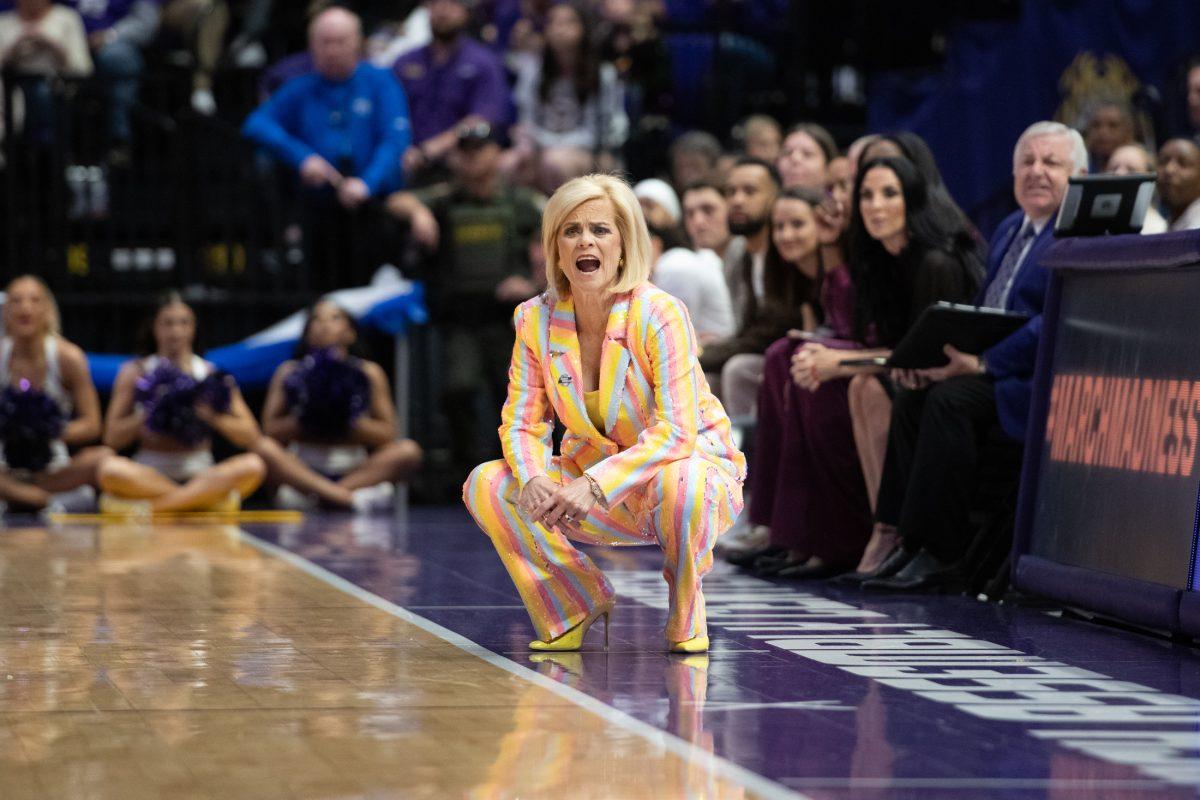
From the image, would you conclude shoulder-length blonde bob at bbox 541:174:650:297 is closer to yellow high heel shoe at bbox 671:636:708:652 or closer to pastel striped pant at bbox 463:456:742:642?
pastel striped pant at bbox 463:456:742:642

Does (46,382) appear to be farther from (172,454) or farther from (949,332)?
(949,332)

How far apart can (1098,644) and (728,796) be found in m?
2.62

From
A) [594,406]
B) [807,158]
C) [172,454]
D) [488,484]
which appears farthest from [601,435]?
[172,454]

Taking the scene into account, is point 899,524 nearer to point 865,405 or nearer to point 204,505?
point 865,405

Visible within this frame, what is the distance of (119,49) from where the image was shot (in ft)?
44.4

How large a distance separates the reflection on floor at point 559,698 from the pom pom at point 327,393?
409 cm

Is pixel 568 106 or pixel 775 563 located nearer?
pixel 775 563

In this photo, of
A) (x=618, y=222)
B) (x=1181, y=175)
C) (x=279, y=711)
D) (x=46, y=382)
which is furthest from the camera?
(x=46, y=382)

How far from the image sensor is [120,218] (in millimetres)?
13000

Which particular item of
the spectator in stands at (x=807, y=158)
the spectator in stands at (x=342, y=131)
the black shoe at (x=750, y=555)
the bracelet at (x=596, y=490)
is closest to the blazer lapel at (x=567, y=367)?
the bracelet at (x=596, y=490)

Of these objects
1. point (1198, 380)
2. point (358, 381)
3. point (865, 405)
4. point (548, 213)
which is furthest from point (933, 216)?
point (358, 381)

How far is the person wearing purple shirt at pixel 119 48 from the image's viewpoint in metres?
12.9

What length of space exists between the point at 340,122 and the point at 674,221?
106 inches

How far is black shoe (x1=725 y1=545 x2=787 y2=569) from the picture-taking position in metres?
8.37
